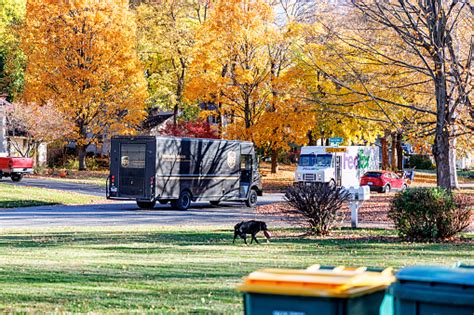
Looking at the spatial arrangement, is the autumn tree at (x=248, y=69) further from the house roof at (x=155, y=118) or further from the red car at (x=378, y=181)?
the house roof at (x=155, y=118)

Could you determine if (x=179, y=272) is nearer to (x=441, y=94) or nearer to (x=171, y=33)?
(x=441, y=94)

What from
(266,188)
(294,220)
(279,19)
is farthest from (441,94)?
(279,19)

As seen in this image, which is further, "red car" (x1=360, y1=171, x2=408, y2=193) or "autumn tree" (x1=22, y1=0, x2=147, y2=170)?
"autumn tree" (x1=22, y1=0, x2=147, y2=170)

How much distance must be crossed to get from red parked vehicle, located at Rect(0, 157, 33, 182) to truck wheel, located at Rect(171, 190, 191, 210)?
16.7m

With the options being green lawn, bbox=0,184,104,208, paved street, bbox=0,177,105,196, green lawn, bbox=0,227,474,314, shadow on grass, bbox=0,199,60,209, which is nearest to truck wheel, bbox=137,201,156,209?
green lawn, bbox=0,184,104,208

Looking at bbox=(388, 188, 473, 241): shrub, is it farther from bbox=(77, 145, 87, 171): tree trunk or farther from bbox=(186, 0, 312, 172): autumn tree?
bbox=(77, 145, 87, 171): tree trunk

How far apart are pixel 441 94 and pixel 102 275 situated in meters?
12.4

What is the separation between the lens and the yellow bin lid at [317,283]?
4.39 meters

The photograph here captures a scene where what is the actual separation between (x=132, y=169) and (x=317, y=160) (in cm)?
1584

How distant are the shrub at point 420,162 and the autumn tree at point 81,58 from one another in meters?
40.7

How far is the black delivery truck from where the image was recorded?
106 ft

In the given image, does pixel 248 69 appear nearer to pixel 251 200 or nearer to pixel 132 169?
pixel 251 200

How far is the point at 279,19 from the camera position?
2125 inches

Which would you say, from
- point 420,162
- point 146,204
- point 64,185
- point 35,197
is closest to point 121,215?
point 146,204
